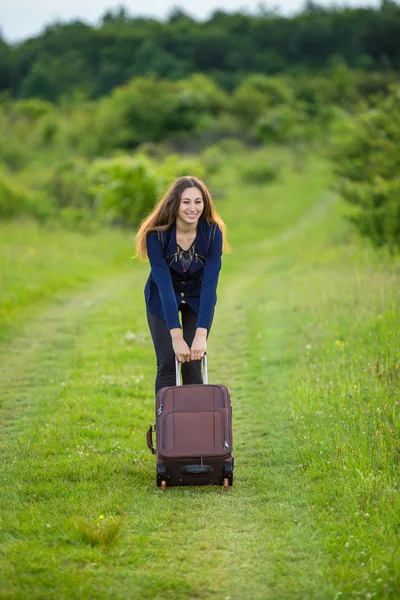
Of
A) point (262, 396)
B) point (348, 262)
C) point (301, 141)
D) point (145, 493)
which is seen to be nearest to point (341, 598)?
point (145, 493)

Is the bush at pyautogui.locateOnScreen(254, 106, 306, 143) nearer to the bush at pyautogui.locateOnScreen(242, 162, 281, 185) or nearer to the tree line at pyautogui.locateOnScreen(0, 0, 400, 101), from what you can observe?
the bush at pyautogui.locateOnScreen(242, 162, 281, 185)

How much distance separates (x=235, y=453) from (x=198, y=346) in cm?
115

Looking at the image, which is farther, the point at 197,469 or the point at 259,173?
the point at 259,173

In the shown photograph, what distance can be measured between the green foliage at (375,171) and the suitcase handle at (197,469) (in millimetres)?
10922

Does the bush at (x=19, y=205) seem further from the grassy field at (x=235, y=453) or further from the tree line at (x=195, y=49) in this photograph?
the tree line at (x=195, y=49)

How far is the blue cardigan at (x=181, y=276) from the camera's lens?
17.9ft

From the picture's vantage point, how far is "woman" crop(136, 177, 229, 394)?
5.49 metres

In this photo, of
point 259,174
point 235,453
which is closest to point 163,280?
point 235,453

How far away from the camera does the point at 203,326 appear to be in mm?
5457

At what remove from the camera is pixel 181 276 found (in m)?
5.65

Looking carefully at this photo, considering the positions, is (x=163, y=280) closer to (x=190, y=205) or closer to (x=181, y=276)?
(x=181, y=276)

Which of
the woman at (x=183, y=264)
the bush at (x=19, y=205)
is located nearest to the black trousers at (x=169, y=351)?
the woman at (x=183, y=264)

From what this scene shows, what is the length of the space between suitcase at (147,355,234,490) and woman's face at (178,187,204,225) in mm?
1237

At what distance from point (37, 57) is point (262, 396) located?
73.7 m
